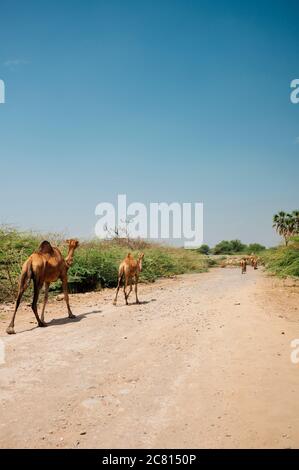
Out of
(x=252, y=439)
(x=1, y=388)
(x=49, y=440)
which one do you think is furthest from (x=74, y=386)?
(x=252, y=439)

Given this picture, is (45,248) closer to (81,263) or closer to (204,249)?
(81,263)

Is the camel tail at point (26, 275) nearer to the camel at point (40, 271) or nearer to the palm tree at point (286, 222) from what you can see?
the camel at point (40, 271)

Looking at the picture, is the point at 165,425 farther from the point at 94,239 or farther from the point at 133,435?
the point at 94,239

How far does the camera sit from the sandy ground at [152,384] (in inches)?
151

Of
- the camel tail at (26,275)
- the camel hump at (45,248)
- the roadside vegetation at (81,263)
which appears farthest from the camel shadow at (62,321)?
the roadside vegetation at (81,263)

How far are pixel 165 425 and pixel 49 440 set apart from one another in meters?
1.10

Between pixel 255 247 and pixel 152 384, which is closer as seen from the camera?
pixel 152 384

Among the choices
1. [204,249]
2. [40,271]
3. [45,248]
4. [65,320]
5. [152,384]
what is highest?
[45,248]

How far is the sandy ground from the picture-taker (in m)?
3.83

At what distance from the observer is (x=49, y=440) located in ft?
12.2

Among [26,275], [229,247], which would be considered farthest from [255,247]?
[26,275]

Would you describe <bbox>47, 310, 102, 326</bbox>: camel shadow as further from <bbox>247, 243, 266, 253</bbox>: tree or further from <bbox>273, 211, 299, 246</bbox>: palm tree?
<bbox>247, 243, 266, 253</bbox>: tree

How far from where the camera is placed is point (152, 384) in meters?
5.12
